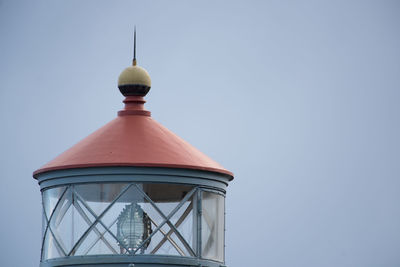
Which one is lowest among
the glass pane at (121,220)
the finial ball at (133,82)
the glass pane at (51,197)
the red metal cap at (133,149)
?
the glass pane at (121,220)

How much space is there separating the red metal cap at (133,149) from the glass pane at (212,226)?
1.67ft

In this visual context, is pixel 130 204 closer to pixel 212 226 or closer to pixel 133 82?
pixel 212 226

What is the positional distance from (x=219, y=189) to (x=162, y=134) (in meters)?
1.38

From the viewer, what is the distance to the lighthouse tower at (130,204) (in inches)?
693

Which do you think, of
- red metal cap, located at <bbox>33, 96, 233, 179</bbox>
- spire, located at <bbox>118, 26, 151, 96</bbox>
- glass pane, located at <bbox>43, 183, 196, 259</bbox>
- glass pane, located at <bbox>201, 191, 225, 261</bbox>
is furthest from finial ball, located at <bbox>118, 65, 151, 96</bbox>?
glass pane, located at <bbox>201, 191, 225, 261</bbox>

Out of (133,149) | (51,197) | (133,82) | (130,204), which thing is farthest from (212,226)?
(133,82)

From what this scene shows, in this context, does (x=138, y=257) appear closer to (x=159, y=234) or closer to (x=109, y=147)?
(x=159, y=234)

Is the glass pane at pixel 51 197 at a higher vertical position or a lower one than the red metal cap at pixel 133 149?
lower

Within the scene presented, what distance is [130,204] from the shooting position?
17.7m

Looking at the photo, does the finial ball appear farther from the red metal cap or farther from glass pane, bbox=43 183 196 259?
glass pane, bbox=43 183 196 259

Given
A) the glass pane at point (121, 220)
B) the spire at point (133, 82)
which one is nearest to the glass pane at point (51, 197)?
the glass pane at point (121, 220)

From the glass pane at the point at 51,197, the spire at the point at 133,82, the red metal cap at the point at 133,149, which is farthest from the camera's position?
the spire at the point at 133,82

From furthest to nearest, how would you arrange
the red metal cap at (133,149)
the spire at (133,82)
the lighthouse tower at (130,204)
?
the spire at (133,82) < the red metal cap at (133,149) < the lighthouse tower at (130,204)

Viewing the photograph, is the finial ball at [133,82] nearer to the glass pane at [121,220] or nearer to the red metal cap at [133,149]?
the red metal cap at [133,149]
